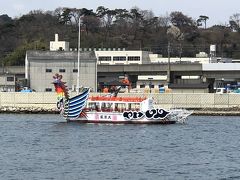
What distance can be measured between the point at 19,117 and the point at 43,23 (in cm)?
11062

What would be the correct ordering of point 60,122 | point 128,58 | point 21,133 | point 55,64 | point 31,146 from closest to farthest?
point 31,146 → point 21,133 → point 60,122 → point 55,64 → point 128,58

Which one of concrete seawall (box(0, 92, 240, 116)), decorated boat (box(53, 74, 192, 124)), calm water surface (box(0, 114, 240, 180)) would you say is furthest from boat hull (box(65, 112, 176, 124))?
concrete seawall (box(0, 92, 240, 116))

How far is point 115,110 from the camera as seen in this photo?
242ft

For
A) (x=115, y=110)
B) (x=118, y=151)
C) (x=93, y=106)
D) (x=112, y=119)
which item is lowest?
(x=118, y=151)

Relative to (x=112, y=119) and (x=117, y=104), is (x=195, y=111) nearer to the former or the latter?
(x=112, y=119)

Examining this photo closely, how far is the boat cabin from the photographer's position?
2881 inches

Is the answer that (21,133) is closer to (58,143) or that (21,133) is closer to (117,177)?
(58,143)

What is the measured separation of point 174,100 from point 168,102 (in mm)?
770

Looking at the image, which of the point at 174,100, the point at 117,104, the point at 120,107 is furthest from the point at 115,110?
the point at 174,100

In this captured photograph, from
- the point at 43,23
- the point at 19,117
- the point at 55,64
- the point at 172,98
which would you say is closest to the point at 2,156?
the point at 19,117

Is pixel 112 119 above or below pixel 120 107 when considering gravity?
below

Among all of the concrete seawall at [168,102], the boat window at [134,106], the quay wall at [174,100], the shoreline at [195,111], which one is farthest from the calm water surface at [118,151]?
the quay wall at [174,100]

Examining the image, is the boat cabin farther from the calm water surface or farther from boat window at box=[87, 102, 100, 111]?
the calm water surface

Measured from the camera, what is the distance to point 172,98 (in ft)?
313
